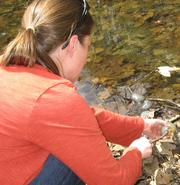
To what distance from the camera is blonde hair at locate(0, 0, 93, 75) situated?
5.24 feet

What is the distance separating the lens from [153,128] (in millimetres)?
2221

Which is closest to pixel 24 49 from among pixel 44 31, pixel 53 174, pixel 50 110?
pixel 44 31

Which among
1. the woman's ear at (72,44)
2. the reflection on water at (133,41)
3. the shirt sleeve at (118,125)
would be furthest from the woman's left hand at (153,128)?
the reflection on water at (133,41)

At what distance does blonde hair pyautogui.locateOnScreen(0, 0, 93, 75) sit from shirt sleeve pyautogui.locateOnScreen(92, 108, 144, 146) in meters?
0.57

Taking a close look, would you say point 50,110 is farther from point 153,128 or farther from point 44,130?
point 153,128

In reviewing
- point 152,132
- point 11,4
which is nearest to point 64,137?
point 152,132

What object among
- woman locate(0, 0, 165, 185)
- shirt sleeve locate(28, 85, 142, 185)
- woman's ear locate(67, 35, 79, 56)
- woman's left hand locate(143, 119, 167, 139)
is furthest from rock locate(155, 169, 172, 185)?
→ woman's ear locate(67, 35, 79, 56)

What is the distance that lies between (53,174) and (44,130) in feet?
1.13

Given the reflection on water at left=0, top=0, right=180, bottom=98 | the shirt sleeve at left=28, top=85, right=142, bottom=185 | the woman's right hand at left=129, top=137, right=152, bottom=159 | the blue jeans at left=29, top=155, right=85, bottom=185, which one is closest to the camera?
the shirt sleeve at left=28, top=85, right=142, bottom=185

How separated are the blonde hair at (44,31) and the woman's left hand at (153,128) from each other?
29.3 inches

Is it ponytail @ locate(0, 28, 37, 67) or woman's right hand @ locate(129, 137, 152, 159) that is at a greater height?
ponytail @ locate(0, 28, 37, 67)

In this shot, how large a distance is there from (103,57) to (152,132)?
5.62ft

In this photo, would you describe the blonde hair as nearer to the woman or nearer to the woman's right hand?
the woman

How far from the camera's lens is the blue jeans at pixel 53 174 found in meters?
1.74
